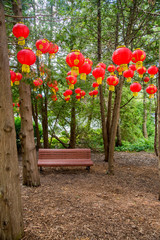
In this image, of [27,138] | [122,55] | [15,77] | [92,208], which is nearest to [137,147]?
[27,138]

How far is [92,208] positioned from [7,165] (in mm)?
1715

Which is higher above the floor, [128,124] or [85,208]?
[128,124]

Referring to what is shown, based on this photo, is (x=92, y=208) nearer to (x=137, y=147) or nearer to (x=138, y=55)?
(x=138, y=55)

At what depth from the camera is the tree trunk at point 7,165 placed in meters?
2.02

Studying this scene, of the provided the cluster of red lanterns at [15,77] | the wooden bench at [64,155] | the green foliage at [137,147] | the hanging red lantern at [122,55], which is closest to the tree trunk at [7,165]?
the cluster of red lanterns at [15,77]

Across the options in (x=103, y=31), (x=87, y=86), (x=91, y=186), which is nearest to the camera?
(x=91, y=186)

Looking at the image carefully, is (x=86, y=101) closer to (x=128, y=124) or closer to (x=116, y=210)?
(x=128, y=124)

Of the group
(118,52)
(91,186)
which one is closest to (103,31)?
(118,52)

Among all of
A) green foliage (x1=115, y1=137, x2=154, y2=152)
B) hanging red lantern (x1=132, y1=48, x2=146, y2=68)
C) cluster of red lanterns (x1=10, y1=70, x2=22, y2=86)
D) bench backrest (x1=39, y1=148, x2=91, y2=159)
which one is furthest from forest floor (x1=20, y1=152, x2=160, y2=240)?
green foliage (x1=115, y1=137, x2=154, y2=152)

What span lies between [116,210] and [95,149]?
6.26 meters

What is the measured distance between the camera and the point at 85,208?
2975 millimetres

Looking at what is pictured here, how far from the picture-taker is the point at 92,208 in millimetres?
2984

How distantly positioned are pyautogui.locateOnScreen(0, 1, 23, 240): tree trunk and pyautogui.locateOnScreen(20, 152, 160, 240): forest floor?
0.30 meters

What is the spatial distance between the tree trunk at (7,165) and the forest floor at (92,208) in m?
0.30
